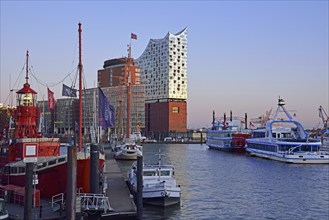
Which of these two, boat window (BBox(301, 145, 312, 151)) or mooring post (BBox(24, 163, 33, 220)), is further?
boat window (BBox(301, 145, 312, 151))

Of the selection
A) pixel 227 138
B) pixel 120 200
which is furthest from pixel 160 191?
pixel 227 138

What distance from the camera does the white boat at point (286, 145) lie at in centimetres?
7931

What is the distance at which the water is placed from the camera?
113 feet

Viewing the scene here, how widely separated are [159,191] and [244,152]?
88840mm

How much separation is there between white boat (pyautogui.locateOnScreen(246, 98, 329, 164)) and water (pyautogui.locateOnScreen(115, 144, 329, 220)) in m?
11.0

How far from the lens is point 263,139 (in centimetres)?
9588

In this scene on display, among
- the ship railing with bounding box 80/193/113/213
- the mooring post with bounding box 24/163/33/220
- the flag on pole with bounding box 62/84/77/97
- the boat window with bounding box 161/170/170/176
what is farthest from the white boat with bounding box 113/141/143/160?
the mooring post with bounding box 24/163/33/220

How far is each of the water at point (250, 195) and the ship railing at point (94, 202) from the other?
6062 mm

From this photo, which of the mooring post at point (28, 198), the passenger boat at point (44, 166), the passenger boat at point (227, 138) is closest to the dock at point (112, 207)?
the passenger boat at point (44, 166)

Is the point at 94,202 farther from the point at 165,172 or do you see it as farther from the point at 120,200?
the point at 165,172

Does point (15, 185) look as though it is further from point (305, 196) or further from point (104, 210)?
point (305, 196)

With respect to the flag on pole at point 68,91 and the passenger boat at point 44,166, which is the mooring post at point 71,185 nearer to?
the passenger boat at point 44,166

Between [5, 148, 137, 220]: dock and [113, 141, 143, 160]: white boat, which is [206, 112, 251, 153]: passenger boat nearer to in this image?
[113, 141, 143, 160]: white boat

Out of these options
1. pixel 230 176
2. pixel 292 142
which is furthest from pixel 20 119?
pixel 292 142
